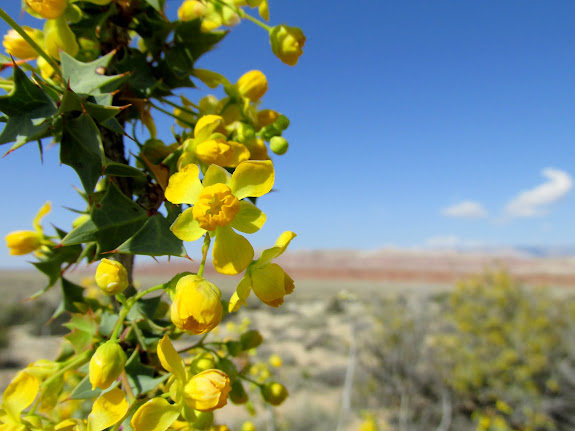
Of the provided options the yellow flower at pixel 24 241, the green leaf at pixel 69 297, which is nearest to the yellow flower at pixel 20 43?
the yellow flower at pixel 24 241

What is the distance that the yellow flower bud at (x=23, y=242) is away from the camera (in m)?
1.23

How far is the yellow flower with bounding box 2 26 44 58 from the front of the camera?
1.00 metres

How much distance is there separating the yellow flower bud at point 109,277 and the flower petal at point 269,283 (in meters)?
0.28

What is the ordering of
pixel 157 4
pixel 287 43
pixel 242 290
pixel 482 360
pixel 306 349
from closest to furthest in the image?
pixel 242 290, pixel 157 4, pixel 287 43, pixel 482 360, pixel 306 349

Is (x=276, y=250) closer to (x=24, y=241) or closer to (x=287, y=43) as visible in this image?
(x=287, y=43)

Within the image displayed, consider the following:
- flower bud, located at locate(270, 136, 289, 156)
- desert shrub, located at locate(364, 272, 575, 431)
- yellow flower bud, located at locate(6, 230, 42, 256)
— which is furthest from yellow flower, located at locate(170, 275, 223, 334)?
desert shrub, located at locate(364, 272, 575, 431)

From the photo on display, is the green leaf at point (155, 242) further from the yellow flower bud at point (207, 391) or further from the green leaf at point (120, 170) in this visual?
the yellow flower bud at point (207, 391)

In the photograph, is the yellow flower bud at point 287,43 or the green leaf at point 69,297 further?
the green leaf at point 69,297

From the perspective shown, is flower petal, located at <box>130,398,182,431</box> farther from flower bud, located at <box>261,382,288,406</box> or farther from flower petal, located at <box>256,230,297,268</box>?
flower bud, located at <box>261,382,288,406</box>

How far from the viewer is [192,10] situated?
1187 millimetres

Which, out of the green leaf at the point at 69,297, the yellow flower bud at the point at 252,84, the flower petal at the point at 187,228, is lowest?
the green leaf at the point at 69,297

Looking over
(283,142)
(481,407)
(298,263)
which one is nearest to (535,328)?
(481,407)

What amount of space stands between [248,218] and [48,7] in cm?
65

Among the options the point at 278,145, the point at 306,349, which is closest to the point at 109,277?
the point at 278,145
